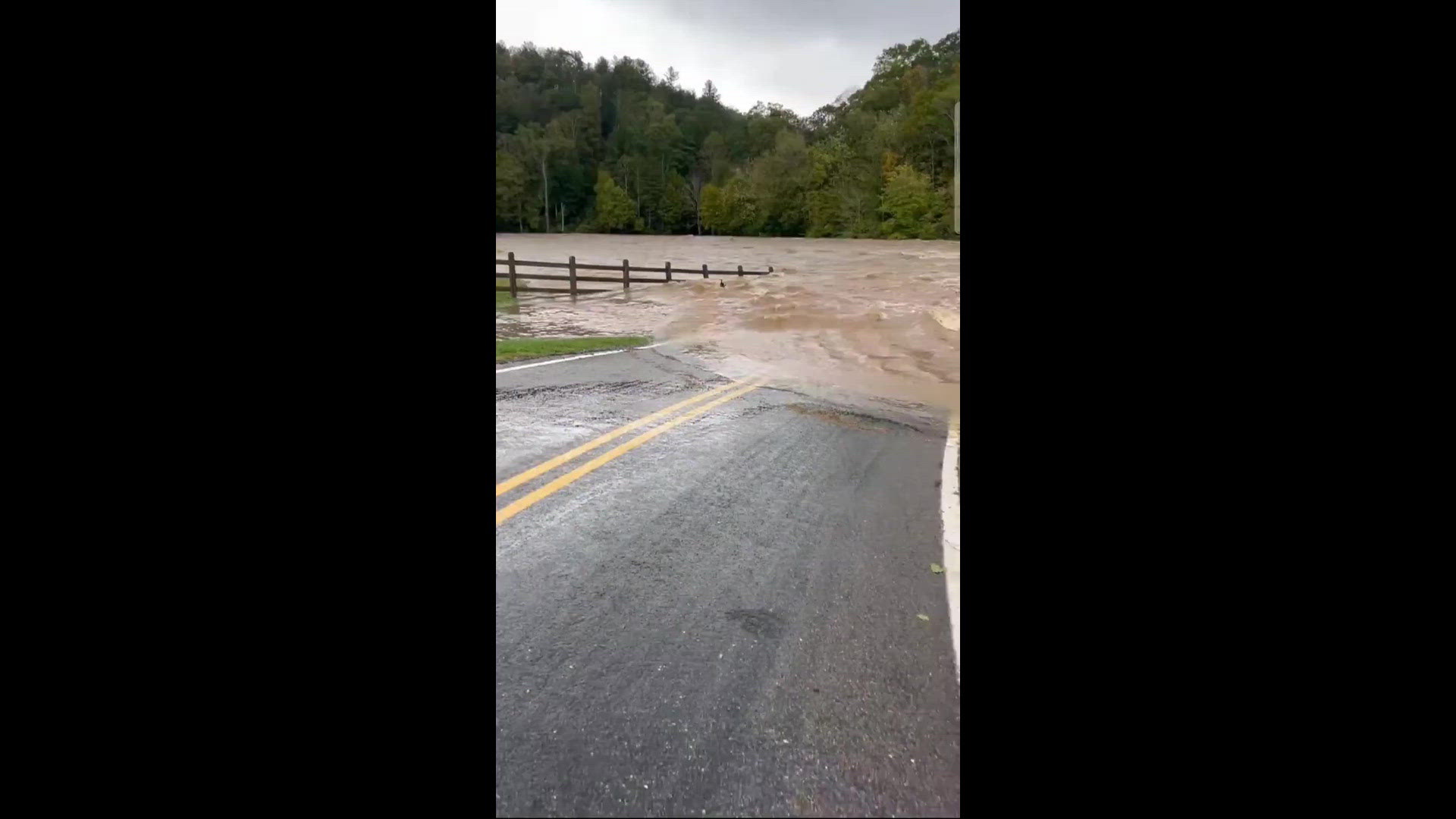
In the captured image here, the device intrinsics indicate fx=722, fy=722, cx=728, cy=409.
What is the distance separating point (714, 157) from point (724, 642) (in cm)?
259

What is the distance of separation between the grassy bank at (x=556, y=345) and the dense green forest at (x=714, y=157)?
3.71m

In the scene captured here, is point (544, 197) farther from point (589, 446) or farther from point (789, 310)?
point (789, 310)

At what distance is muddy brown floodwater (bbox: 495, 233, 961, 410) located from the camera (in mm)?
4281

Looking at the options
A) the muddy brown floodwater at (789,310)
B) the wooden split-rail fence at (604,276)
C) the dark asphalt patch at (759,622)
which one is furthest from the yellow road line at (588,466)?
the wooden split-rail fence at (604,276)

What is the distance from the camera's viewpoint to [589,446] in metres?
3.99

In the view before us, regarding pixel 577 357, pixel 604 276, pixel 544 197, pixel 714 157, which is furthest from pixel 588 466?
pixel 604 276

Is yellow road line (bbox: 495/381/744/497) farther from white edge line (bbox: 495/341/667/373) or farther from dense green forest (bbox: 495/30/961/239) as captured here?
white edge line (bbox: 495/341/667/373)
